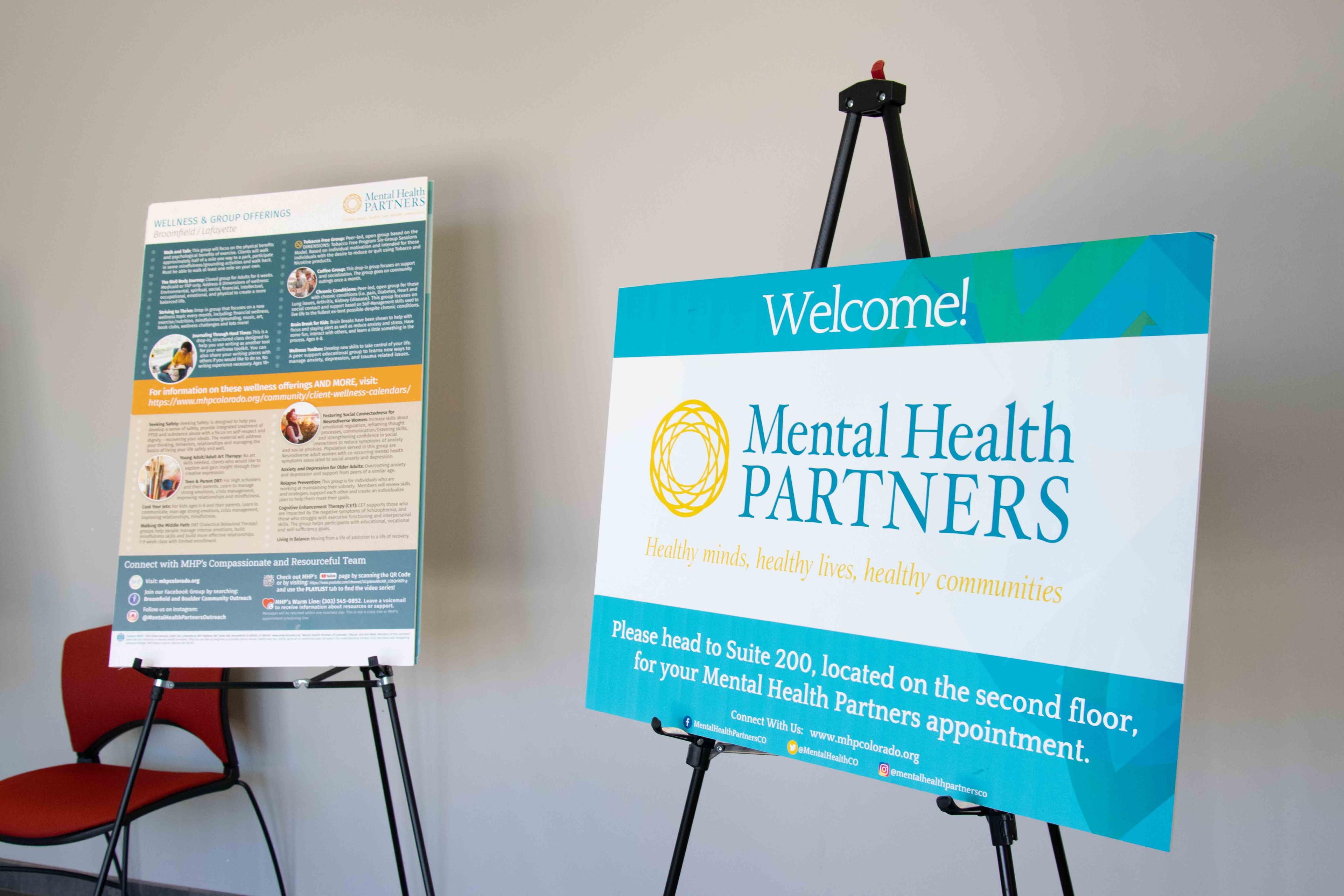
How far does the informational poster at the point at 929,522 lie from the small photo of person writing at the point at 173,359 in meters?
1.25

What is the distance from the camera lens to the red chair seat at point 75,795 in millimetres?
2012

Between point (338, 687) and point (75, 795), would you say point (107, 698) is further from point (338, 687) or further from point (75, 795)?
Answer: point (338, 687)

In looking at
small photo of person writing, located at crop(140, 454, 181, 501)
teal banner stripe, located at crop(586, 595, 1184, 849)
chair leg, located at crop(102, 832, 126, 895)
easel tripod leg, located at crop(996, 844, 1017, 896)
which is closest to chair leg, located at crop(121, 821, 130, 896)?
chair leg, located at crop(102, 832, 126, 895)

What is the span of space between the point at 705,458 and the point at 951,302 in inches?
18.9

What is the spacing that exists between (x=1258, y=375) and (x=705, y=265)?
1.21m

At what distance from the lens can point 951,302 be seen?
128cm

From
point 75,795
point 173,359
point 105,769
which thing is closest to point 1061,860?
point 173,359

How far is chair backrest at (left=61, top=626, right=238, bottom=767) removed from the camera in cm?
243

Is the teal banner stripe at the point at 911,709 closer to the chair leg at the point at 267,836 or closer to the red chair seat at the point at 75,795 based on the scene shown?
the red chair seat at the point at 75,795

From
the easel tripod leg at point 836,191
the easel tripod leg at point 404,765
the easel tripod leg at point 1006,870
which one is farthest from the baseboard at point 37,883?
the easel tripod leg at point 836,191

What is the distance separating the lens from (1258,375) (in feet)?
5.48

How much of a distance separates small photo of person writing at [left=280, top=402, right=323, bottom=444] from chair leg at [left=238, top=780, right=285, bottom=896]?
3.50 ft

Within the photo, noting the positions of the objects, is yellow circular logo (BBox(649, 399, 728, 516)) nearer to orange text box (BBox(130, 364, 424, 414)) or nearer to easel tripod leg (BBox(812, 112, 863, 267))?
easel tripod leg (BBox(812, 112, 863, 267))

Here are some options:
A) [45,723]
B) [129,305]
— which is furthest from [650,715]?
[45,723]
